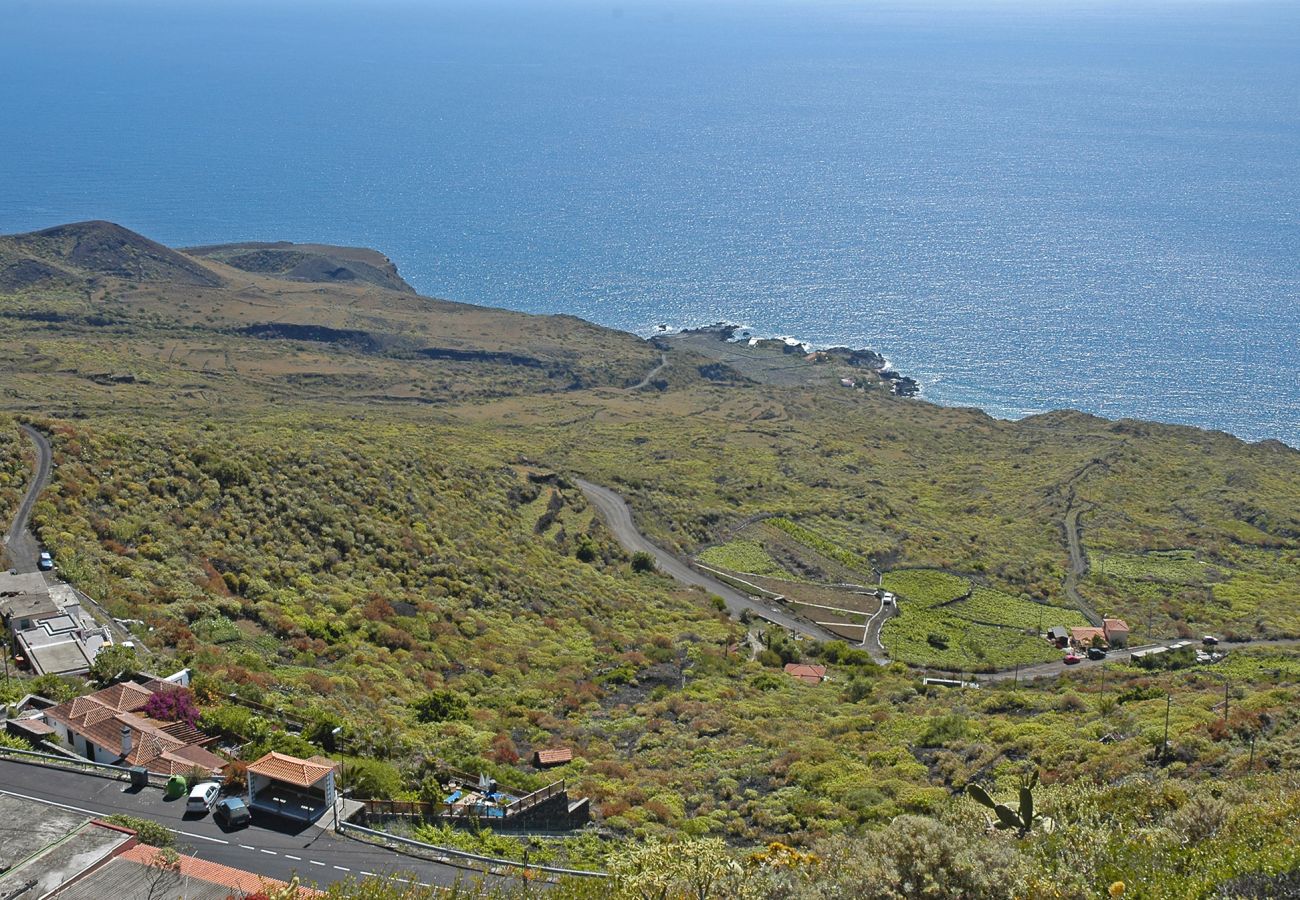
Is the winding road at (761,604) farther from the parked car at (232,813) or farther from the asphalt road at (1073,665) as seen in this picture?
the parked car at (232,813)

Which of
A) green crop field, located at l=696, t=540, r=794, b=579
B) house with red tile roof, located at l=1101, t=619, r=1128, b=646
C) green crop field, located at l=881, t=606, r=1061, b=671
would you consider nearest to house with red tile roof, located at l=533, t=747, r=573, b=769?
green crop field, located at l=881, t=606, r=1061, b=671

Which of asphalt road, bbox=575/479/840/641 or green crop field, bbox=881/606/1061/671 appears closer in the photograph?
green crop field, bbox=881/606/1061/671

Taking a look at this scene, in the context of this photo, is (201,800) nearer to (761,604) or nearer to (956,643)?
(761,604)

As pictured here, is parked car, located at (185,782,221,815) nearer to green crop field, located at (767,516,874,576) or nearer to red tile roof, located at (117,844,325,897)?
red tile roof, located at (117,844,325,897)

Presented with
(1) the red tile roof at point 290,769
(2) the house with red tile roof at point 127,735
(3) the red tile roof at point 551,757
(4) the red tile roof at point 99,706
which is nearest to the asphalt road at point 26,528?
(4) the red tile roof at point 99,706

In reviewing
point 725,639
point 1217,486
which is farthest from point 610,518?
point 1217,486

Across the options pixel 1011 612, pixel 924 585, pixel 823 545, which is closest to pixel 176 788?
pixel 1011 612
